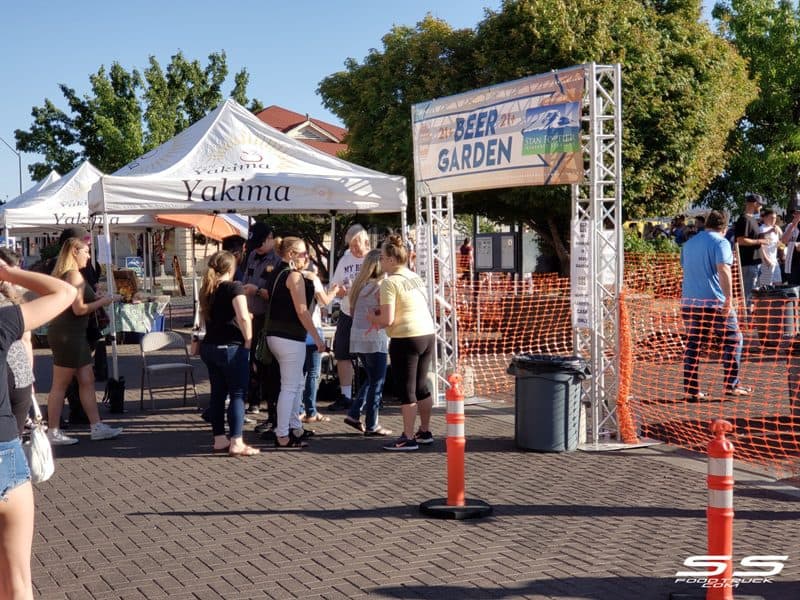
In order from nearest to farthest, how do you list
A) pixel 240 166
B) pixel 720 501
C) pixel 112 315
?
1. pixel 720 501
2. pixel 112 315
3. pixel 240 166

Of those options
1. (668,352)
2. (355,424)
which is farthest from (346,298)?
(668,352)

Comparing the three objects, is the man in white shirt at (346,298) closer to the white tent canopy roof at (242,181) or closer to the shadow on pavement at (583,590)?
the white tent canopy roof at (242,181)

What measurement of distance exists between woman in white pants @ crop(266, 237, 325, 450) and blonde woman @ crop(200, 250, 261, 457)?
0.34 metres

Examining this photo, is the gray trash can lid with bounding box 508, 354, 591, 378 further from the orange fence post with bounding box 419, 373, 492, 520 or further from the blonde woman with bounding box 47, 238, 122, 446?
the blonde woman with bounding box 47, 238, 122, 446

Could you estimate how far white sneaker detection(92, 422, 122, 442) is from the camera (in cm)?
922

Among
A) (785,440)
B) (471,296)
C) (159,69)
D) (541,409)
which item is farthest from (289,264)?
(159,69)

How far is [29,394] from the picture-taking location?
4930 millimetres

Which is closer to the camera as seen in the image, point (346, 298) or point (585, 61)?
point (346, 298)

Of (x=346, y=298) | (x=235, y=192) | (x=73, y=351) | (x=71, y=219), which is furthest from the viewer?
(x=71, y=219)

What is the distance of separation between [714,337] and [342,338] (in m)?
4.14

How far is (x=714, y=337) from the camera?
34.7 feet

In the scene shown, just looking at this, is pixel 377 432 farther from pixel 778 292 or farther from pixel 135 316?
pixel 778 292

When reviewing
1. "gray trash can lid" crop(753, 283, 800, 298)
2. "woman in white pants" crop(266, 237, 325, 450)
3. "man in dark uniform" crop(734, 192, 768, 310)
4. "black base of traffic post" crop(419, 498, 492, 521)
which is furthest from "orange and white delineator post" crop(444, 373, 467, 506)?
"man in dark uniform" crop(734, 192, 768, 310)

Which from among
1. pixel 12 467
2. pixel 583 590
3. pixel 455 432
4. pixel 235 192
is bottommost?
pixel 583 590
